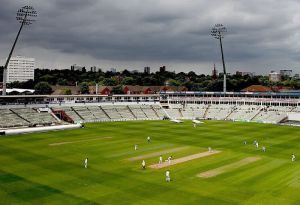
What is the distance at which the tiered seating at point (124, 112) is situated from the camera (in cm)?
8874

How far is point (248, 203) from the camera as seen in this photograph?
27297 millimetres

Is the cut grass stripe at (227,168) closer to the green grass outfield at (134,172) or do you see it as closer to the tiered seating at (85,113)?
the green grass outfield at (134,172)

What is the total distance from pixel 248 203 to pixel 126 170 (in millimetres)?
13805

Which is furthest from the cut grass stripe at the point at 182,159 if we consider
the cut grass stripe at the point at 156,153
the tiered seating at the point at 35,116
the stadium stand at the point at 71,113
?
the stadium stand at the point at 71,113

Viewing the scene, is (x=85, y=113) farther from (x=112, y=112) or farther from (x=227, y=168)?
(x=227, y=168)

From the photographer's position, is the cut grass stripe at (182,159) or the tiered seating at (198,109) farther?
the tiered seating at (198,109)

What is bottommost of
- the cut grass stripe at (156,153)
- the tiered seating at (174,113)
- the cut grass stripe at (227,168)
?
the cut grass stripe at (227,168)

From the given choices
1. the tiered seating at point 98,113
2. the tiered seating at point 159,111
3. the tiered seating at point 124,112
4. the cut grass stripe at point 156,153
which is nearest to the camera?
the cut grass stripe at point 156,153

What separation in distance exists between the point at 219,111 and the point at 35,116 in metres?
48.1

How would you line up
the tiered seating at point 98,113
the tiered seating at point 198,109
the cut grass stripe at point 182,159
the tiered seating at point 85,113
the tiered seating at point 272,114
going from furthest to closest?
the tiered seating at point 198,109
the tiered seating at point 272,114
the tiered seating at point 98,113
the tiered seating at point 85,113
the cut grass stripe at point 182,159

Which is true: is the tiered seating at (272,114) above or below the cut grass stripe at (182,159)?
above

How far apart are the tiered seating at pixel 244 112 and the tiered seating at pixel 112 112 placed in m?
28.3

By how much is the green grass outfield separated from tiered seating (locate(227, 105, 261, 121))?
92.9ft

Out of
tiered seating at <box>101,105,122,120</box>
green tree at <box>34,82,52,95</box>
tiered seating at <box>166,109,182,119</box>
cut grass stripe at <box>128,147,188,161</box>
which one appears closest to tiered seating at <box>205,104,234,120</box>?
tiered seating at <box>166,109,182,119</box>
